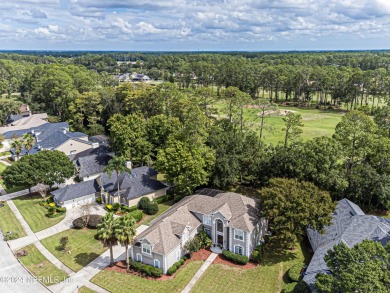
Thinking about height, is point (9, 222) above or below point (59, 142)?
below

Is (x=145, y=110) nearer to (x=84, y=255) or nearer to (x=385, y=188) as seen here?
(x=84, y=255)

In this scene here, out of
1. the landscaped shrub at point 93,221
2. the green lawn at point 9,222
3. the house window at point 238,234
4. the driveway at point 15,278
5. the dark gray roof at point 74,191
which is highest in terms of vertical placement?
the house window at point 238,234

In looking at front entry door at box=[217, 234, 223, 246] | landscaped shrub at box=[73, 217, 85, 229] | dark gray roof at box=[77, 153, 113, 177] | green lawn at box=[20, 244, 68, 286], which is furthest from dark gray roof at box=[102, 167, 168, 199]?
front entry door at box=[217, 234, 223, 246]

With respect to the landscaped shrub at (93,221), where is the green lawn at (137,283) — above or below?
below

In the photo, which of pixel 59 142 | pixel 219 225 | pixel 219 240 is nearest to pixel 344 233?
pixel 219 225

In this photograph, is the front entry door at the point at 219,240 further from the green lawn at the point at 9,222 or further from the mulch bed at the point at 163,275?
the green lawn at the point at 9,222

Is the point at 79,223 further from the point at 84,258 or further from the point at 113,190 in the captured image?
the point at 113,190

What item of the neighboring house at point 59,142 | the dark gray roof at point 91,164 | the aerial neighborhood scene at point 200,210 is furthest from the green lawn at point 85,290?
the neighboring house at point 59,142
